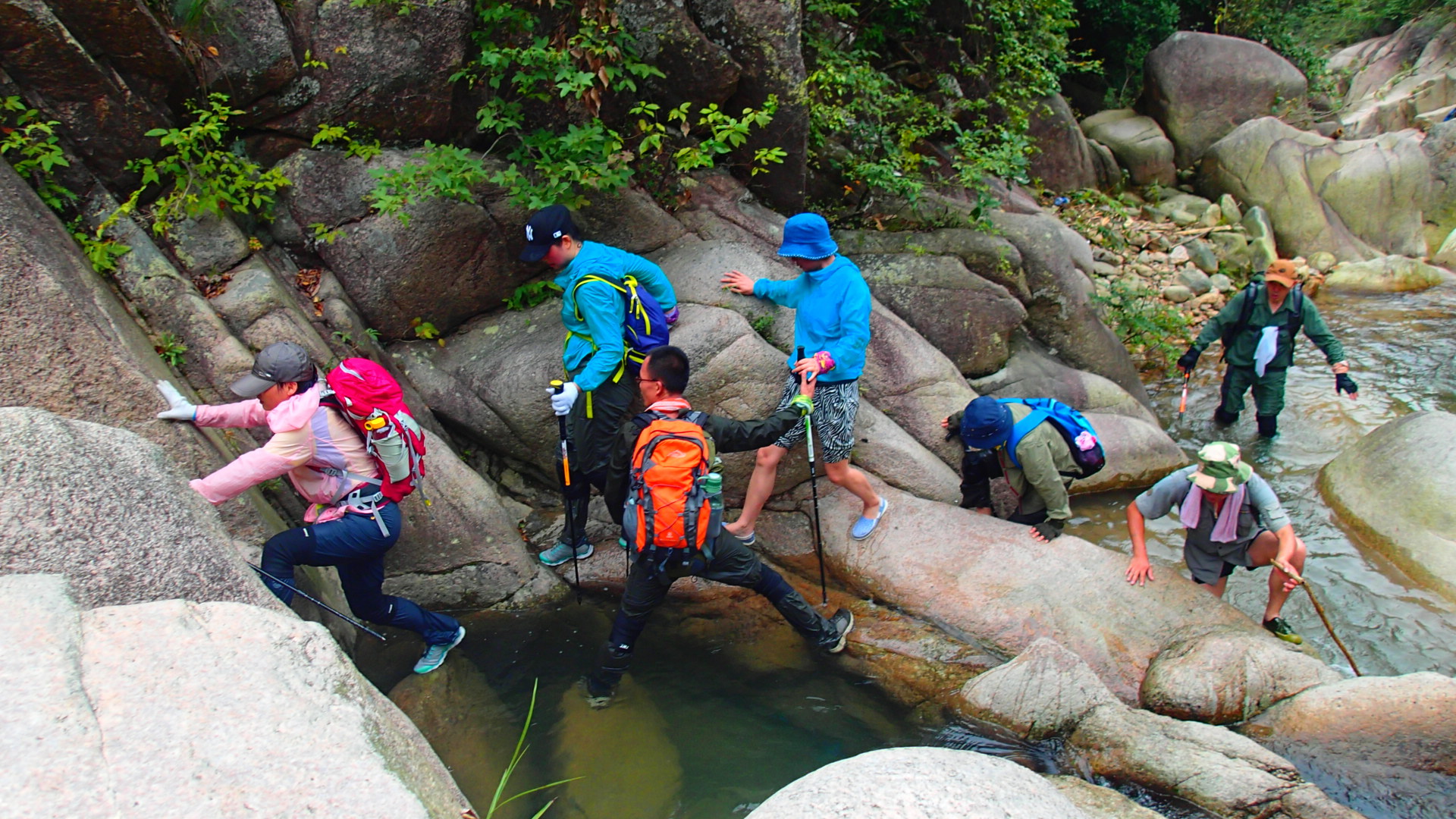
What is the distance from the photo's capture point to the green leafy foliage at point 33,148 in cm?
574

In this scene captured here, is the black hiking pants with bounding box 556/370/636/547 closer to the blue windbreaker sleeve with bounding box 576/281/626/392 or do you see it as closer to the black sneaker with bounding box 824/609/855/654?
the blue windbreaker sleeve with bounding box 576/281/626/392

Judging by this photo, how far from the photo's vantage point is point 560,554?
651cm

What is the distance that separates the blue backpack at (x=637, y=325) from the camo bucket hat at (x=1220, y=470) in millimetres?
3696

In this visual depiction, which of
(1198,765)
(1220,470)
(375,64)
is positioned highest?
(375,64)

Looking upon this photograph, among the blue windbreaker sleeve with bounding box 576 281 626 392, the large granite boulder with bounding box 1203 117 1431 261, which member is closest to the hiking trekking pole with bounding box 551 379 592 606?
the blue windbreaker sleeve with bounding box 576 281 626 392

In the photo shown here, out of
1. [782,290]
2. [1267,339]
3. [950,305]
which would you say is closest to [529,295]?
[782,290]

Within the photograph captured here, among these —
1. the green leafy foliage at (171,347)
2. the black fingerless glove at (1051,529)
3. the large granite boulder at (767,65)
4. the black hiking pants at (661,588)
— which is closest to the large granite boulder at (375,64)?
the green leafy foliage at (171,347)

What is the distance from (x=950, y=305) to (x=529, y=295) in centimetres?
424

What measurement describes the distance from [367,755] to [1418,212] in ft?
64.3

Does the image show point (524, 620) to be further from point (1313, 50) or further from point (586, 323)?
point (1313, 50)

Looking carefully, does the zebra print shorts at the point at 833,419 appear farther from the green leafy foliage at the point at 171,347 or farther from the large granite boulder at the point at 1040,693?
the green leafy foliage at the point at 171,347

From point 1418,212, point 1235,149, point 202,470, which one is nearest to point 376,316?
point 202,470

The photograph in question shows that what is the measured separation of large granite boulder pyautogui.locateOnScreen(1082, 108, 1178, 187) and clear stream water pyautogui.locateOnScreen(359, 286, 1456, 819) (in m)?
10.3

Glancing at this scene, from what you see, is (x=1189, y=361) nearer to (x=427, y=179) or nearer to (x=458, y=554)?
(x=458, y=554)
